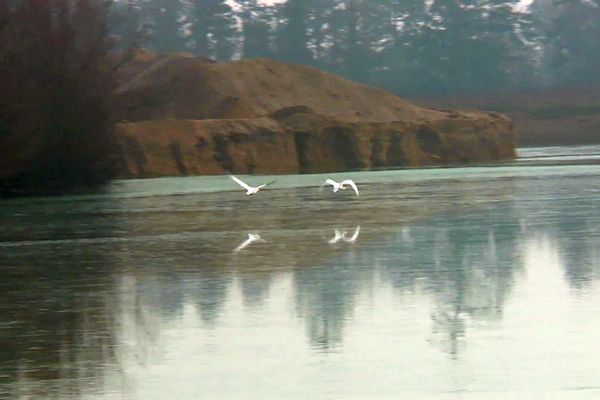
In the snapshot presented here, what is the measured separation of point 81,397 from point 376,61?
9995 cm

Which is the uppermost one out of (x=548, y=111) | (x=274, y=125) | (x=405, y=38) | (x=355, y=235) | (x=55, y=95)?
(x=405, y=38)

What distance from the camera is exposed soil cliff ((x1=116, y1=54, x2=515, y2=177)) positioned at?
50812 mm

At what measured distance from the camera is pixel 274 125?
54625mm

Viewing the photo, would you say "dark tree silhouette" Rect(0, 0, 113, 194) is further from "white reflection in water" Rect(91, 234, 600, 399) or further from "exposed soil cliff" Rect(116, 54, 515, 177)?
"white reflection in water" Rect(91, 234, 600, 399)

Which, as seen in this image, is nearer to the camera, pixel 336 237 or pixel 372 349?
pixel 372 349

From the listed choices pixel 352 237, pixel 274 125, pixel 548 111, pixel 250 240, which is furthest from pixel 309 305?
pixel 548 111

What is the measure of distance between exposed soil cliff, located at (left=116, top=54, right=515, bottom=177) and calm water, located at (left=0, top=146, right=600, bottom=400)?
84.4ft

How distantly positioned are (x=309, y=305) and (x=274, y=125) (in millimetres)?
42311

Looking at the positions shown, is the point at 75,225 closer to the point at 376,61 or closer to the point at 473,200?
the point at 473,200

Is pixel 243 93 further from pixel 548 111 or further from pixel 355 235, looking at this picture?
pixel 355 235

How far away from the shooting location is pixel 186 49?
115 metres

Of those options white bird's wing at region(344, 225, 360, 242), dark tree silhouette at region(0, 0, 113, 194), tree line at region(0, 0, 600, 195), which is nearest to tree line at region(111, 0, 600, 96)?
tree line at region(0, 0, 600, 195)

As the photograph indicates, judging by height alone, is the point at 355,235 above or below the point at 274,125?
above

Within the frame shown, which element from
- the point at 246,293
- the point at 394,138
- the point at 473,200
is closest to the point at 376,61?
the point at 394,138
